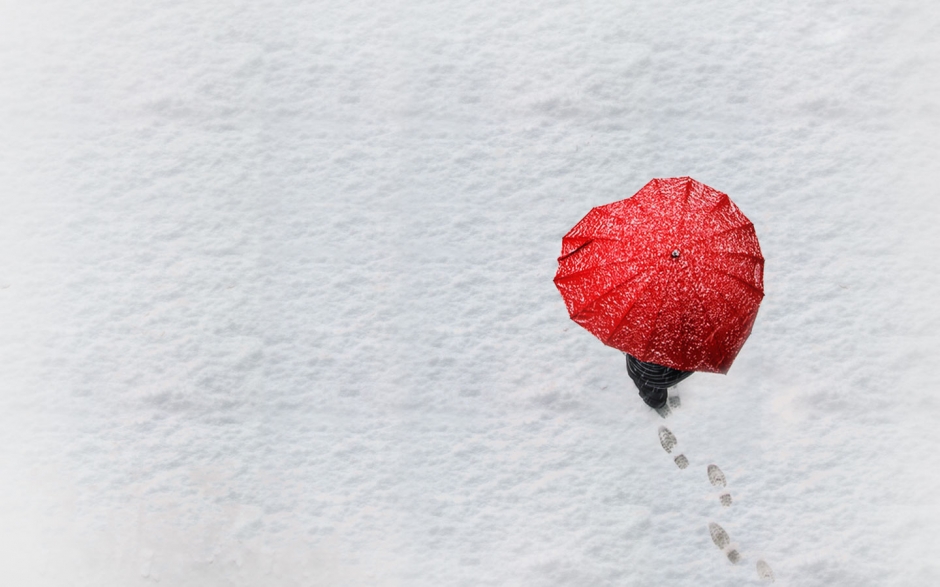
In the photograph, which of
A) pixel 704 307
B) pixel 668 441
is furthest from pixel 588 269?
pixel 668 441

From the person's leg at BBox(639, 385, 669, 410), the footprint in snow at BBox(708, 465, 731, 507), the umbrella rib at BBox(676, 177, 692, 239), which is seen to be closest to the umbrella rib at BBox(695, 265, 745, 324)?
the umbrella rib at BBox(676, 177, 692, 239)

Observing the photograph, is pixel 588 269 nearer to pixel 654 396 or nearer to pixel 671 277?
pixel 671 277

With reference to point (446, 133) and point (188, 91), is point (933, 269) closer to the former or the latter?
point (446, 133)

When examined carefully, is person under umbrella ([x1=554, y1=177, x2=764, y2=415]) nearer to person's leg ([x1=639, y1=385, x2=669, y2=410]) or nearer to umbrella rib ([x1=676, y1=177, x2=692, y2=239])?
umbrella rib ([x1=676, y1=177, x2=692, y2=239])

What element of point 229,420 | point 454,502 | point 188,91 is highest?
point 188,91

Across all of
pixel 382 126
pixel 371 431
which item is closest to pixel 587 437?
pixel 371 431

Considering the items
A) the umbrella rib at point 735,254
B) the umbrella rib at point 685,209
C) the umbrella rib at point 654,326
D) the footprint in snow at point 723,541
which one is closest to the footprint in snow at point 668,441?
the footprint in snow at point 723,541
